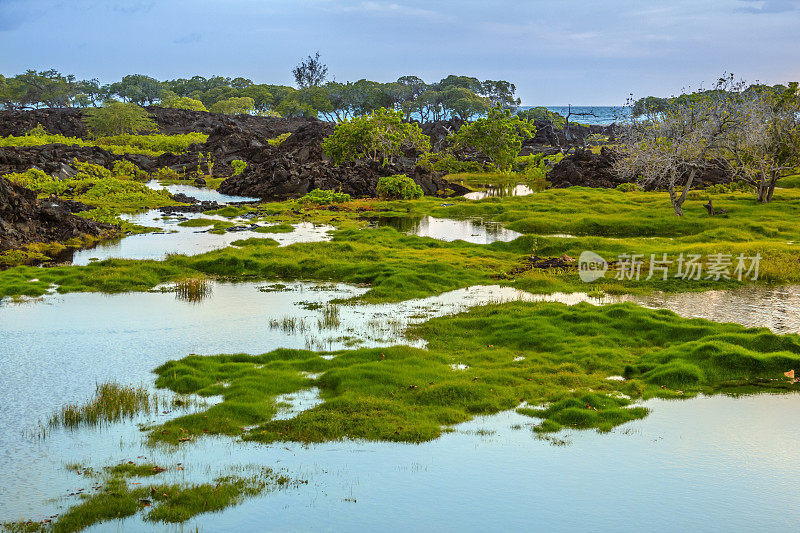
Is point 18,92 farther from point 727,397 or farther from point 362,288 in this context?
point 727,397

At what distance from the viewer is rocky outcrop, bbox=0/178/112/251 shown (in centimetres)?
3444

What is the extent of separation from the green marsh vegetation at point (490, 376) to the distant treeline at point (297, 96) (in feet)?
403

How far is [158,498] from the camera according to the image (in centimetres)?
1112

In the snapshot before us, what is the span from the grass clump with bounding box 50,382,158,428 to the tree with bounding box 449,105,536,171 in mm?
71196

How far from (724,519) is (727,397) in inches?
219

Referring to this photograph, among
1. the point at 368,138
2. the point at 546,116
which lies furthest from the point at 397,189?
the point at 546,116

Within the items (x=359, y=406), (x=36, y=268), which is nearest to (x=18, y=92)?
(x=36, y=268)

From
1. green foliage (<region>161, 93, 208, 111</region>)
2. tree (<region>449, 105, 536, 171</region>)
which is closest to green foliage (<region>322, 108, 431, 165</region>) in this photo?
tree (<region>449, 105, 536, 171</region>)

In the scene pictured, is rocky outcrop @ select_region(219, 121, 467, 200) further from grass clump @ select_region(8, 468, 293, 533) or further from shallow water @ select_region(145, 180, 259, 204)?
grass clump @ select_region(8, 468, 293, 533)

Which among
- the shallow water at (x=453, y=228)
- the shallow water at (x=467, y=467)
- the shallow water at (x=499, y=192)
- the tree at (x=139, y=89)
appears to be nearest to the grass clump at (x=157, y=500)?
the shallow water at (x=467, y=467)

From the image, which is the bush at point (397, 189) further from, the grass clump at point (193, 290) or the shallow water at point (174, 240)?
the grass clump at point (193, 290)

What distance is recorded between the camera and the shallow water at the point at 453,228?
40562mm

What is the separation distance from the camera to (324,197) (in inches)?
2239

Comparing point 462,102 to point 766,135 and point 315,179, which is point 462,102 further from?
point 766,135
